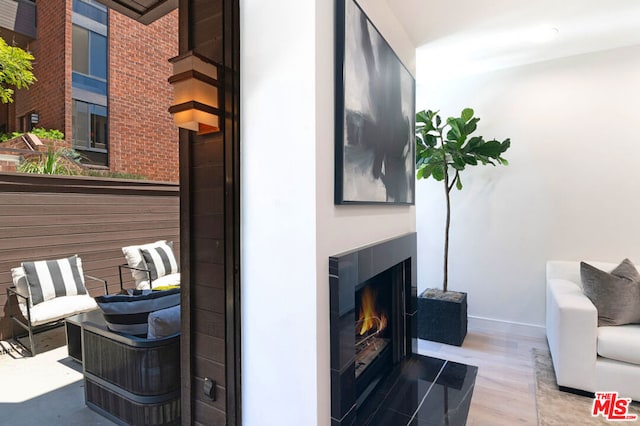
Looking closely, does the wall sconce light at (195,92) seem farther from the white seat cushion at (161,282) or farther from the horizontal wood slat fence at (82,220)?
the white seat cushion at (161,282)

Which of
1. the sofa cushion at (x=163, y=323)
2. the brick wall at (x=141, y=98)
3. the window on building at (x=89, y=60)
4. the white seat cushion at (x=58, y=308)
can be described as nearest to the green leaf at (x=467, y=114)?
the sofa cushion at (x=163, y=323)

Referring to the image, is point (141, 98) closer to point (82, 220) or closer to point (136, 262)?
point (82, 220)

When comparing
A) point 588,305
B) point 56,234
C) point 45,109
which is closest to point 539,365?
point 588,305

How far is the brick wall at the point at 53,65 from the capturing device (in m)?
5.95

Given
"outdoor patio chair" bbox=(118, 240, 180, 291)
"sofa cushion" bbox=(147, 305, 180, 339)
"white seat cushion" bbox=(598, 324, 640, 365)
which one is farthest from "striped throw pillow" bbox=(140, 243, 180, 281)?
"white seat cushion" bbox=(598, 324, 640, 365)

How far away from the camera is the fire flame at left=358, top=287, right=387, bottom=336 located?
7.32 ft

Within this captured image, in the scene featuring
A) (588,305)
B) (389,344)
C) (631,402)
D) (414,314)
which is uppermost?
(588,305)

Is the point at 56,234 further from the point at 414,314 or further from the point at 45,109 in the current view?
the point at 45,109

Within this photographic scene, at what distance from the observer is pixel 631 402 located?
85.6 inches

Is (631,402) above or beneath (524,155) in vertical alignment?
beneath

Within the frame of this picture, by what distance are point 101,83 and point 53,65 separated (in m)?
0.88

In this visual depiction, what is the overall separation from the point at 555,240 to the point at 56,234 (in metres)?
5.08

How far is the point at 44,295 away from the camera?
3.15m

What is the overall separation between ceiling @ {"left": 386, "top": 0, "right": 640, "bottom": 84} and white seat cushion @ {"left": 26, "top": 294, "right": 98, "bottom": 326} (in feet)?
12.1
